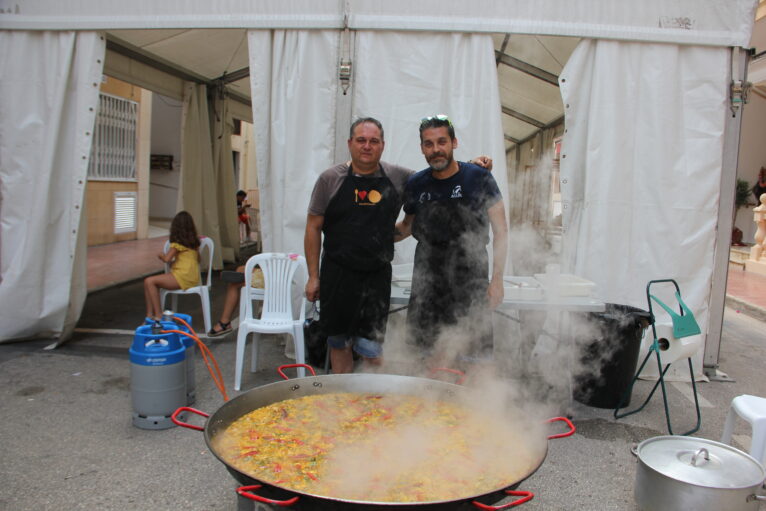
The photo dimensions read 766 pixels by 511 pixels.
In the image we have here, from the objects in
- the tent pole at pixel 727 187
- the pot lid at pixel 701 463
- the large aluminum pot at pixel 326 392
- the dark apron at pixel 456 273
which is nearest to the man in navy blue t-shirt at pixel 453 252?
the dark apron at pixel 456 273

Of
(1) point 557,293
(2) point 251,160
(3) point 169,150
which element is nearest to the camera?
(1) point 557,293

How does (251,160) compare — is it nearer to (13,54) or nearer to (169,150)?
(169,150)

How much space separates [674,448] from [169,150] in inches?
680

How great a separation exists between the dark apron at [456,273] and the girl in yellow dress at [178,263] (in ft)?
9.76

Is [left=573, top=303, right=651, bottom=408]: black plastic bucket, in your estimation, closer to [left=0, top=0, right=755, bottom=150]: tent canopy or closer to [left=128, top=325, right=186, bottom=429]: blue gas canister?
[left=0, top=0, right=755, bottom=150]: tent canopy

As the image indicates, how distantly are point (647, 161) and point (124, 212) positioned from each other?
1155 centimetres

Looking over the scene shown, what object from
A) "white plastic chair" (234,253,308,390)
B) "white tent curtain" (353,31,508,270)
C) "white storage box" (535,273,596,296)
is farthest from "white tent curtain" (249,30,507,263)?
"white storage box" (535,273,596,296)

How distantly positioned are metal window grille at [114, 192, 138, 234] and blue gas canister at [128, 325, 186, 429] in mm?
9726

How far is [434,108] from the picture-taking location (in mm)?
4703

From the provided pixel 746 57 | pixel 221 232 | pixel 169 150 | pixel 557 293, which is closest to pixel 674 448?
pixel 557 293

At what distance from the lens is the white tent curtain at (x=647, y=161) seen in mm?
4551

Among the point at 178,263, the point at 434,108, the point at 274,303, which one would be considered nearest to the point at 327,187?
the point at 274,303

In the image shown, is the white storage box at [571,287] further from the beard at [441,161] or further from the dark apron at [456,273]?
the beard at [441,161]

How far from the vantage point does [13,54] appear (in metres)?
4.91
